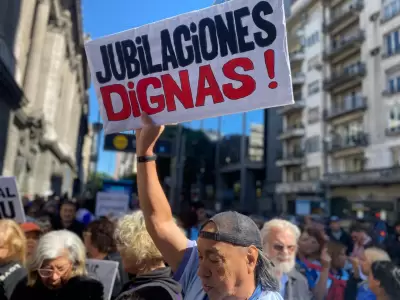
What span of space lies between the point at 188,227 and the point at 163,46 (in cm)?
469

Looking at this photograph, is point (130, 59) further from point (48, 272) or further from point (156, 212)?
point (48, 272)

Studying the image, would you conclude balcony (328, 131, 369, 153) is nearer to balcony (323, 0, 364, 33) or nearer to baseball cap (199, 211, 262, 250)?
balcony (323, 0, 364, 33)

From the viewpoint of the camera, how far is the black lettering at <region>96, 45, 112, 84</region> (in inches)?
102

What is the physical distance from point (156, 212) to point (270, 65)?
39.2 inches

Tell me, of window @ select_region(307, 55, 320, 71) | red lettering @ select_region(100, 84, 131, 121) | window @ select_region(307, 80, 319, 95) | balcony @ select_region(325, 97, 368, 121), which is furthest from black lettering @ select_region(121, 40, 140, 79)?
window @ select_region(307, 55, 320, 71)

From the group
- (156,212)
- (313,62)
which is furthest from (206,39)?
(313,62)

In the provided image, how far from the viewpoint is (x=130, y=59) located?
2523 mm

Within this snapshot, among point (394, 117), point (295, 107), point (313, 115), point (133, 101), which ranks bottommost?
point (133, 101)

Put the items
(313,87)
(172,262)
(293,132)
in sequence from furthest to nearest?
(293,132) → (313,87) → (172,262)

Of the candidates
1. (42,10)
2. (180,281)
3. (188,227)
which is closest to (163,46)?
(180,281)

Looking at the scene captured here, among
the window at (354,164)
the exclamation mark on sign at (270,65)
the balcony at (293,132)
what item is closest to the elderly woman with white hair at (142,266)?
the exclamation mark on sign at (270,65)

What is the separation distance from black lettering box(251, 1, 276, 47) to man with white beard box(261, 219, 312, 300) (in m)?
1.53

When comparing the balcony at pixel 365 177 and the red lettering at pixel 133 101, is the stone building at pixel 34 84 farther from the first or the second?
the balcony at pixel 365 177

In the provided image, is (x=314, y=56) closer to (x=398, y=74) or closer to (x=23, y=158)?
(x=398, y=74)
